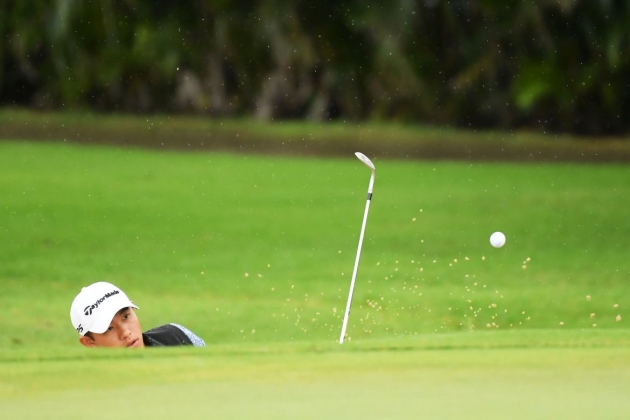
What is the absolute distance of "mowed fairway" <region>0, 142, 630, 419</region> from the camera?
12.3ft

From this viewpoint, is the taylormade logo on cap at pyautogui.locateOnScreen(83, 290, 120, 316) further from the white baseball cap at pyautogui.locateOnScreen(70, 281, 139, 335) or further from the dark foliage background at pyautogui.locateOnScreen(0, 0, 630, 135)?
the dark foliage background at pyautogui.locateOnScreen(0, 0, 630, 135)

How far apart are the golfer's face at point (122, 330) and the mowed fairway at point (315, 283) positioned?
1.38ft

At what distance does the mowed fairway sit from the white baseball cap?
521 mm

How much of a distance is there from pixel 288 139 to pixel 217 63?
271 cm

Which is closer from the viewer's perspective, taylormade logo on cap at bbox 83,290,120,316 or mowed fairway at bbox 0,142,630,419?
mowed fairway at bbox 0,142,630,419

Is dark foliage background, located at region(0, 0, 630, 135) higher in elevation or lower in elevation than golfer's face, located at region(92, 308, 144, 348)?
higher

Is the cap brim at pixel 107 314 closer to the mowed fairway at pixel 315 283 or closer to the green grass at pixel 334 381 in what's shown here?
the mowed fairway at pixel 315 283

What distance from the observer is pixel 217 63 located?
23.3m

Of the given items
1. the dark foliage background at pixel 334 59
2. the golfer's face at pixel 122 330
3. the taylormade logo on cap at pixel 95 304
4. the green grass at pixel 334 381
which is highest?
the dark foliage background at pixel 334 59

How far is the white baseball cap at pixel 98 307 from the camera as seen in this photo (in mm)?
5707

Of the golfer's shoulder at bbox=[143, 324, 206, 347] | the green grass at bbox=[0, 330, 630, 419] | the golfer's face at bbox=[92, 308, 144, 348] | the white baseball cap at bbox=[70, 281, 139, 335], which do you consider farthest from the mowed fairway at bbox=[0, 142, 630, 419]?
the white baseball cap at bbox=[70, 281, 139, 335]

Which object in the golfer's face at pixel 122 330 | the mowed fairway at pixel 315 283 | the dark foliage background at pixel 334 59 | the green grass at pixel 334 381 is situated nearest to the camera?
the green grass at pixel 334 381

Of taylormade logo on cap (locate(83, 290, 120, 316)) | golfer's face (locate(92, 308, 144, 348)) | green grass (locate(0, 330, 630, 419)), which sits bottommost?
green grass (locate(0, 330, 630, 419))

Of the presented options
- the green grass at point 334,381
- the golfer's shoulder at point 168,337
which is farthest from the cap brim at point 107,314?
the green grass at point 334,381
